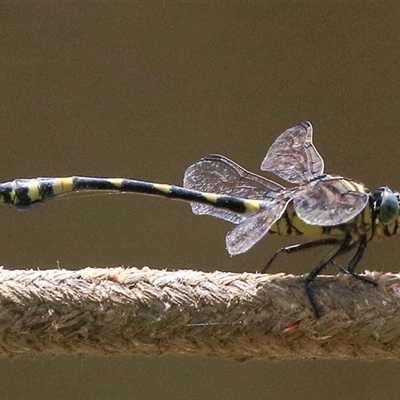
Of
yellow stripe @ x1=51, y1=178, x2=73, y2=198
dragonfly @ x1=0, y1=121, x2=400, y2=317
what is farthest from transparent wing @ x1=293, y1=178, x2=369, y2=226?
yellow stripe @ x1=51, y1=178, x2=73, y2=198

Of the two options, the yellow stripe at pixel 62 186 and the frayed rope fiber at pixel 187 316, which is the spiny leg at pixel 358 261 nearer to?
the frayed rope fiber at pixel 187 316

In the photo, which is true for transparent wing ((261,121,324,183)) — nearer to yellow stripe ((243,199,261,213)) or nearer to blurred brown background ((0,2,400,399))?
yellow stripe ((243,199,261,213))

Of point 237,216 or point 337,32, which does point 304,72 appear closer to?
point 337,32

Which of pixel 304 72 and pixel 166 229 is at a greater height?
pixel 304 72

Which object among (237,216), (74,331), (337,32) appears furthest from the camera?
(337,32)

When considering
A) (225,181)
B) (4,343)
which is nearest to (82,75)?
(225,181)

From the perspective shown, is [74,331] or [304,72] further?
[304,72]

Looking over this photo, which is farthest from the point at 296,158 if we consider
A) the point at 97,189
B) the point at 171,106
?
the point at 171,106
